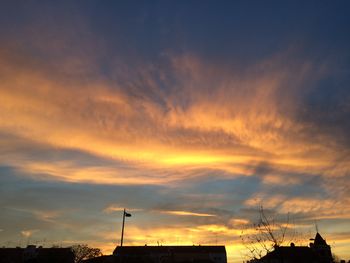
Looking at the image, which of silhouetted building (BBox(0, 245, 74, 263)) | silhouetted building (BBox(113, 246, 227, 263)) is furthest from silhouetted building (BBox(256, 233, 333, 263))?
silhouetted building (BBox(0, 245, 74, 263))

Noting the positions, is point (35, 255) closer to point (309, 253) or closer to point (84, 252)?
point (84, 252)

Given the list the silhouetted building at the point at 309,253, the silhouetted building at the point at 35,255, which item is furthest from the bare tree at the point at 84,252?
the silhouetted building at the point at 309,253

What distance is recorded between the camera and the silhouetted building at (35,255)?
3084 inches

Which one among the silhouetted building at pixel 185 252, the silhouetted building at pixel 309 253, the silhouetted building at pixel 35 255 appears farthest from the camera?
the silhouetted building at pixel 185 252

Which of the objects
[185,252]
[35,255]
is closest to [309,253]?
[185,252]

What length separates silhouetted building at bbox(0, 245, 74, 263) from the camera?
78338 mm

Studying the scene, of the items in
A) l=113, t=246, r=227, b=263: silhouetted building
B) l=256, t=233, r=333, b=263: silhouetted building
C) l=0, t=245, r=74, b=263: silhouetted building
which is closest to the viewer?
l=0, t=245, r=74, b=263: silhouetted building

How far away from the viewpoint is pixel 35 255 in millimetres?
122562

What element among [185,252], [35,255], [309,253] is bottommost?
[309,253]

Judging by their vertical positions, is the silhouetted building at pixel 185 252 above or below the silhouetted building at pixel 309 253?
above

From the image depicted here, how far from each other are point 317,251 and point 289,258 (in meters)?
25.5

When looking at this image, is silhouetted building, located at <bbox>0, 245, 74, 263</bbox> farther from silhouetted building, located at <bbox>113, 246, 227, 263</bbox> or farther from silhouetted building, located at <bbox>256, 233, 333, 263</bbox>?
silhouetted building, located at <bbox>256, 233, 333, 263</bbox>

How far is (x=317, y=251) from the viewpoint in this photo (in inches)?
4237

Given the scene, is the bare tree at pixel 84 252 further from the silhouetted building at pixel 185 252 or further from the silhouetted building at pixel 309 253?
the silhouetted building at pixel 309 253
